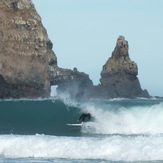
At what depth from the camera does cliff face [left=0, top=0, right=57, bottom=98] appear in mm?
131750

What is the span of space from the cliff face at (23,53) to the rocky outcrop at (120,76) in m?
31.0

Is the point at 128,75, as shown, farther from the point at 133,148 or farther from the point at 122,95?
the point at 133,148

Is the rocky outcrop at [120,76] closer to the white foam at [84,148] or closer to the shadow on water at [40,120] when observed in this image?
the shadow on water at [40,120]

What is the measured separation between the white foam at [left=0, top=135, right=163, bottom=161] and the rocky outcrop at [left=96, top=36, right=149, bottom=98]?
14046cm

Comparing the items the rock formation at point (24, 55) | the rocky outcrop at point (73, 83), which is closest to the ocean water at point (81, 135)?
the rock formation at point (24, 55)

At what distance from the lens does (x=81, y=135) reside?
40875 millimetres

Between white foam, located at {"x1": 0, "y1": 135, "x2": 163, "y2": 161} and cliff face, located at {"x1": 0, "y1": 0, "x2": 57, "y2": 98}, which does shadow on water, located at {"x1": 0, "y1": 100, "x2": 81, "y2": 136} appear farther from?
cliff face, located at {"x1": 0, "y1": 0, "x2": 57, "y2": 98}

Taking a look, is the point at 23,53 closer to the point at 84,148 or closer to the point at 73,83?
the point at 73,83

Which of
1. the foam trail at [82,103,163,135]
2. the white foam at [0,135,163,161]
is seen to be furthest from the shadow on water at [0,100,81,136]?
the white foam at [0,135,163,161]

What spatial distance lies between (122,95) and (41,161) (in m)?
147

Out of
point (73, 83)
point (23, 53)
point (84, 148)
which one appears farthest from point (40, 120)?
point (73, 83)

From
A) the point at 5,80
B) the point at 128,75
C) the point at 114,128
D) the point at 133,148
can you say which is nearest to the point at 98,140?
the point at 133,148

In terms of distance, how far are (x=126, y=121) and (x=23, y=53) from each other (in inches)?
3661

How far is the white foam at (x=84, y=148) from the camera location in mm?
29203
